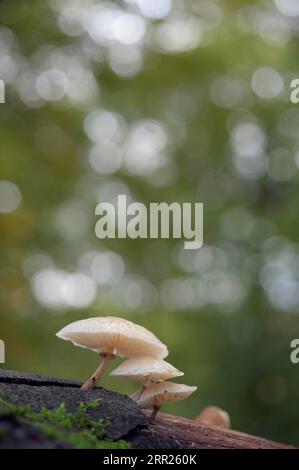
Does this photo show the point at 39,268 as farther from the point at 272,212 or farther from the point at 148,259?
the point at 272,212

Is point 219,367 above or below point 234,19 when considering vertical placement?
below

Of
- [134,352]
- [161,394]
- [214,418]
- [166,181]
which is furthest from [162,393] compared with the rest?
[166,181]

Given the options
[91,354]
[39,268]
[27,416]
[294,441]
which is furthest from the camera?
[91,354]

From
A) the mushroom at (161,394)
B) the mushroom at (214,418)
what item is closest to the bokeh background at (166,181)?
the mushroom at (214,418)

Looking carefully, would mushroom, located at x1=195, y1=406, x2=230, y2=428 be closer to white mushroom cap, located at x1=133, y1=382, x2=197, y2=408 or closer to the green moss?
white mushroom cap, located at x1=133, y1=382, x2=197, y2=408

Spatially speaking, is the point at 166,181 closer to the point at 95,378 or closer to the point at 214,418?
the point at 214,418

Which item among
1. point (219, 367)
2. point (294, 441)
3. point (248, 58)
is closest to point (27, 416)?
point (294, 441)

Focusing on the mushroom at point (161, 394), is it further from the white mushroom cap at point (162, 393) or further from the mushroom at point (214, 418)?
the mushroom at point (214, 418)
